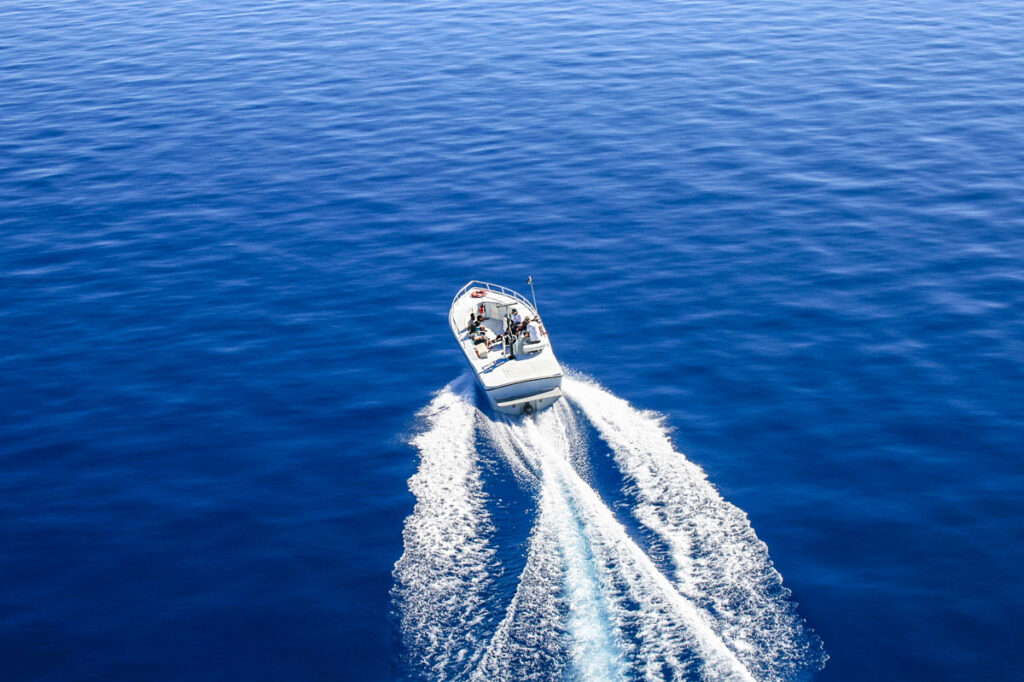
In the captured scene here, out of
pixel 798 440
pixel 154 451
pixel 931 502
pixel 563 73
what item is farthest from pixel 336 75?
pixel 931 502

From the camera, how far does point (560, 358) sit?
147 feet

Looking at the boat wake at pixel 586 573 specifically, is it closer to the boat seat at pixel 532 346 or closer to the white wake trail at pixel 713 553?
the white wake trail at pixel 713 553

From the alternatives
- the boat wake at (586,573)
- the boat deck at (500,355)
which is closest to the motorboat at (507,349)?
the boat deck at (500,355)

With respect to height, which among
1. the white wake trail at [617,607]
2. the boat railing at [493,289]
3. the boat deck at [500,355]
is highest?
the boat railing at [493,289]

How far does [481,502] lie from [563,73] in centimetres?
5999

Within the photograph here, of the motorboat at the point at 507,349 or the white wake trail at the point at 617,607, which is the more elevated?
the motorboat at the point at 507,349

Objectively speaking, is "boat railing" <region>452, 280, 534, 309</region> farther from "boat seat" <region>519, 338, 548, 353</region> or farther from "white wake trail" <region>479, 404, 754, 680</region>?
"white wake trail" <region>479, 404, 754, 680</region>

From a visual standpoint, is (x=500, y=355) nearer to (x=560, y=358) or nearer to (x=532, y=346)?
(x=532, y=346)

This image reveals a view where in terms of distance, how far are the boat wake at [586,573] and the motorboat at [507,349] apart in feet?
6.49

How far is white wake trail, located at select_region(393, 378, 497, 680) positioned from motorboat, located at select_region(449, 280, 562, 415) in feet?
6.96

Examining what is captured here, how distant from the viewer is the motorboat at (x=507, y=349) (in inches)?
1548

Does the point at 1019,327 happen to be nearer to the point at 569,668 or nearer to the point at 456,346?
the point at 456,346

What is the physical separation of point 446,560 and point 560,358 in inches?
621

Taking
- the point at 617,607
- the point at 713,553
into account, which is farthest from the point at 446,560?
the point at 713,553
